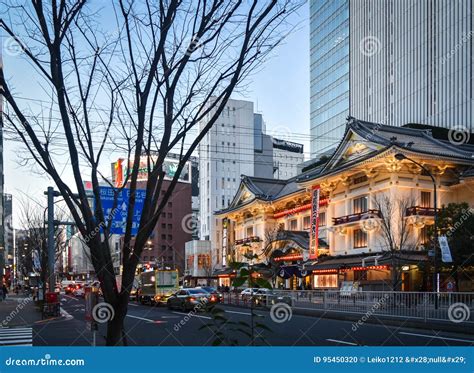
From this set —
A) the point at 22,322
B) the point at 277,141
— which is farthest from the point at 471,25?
the point at 277,141

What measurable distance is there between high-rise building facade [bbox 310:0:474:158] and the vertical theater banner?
28.0ft

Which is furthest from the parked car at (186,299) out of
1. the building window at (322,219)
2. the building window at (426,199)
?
the building window at (322,219)

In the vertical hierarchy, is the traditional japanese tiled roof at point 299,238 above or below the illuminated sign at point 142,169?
below

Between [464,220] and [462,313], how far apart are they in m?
14.0

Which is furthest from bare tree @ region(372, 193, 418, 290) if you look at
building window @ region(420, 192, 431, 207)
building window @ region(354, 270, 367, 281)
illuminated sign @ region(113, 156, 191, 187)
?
illuminated sign @ region(113, 156, 191, 187)

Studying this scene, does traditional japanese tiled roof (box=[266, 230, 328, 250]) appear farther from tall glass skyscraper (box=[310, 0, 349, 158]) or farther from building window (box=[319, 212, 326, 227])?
tall glass skyscraper (box=[310, 0, 349, 158])

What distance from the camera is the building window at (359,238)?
43.1 metres

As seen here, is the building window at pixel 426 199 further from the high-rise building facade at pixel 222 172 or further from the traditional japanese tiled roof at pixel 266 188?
the high-rise building facade at pixel 222 172

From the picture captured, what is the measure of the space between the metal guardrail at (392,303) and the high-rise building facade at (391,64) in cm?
2803

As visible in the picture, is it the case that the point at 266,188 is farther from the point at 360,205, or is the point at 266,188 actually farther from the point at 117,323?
the point at 117,323

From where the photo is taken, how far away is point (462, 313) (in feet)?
61.9
